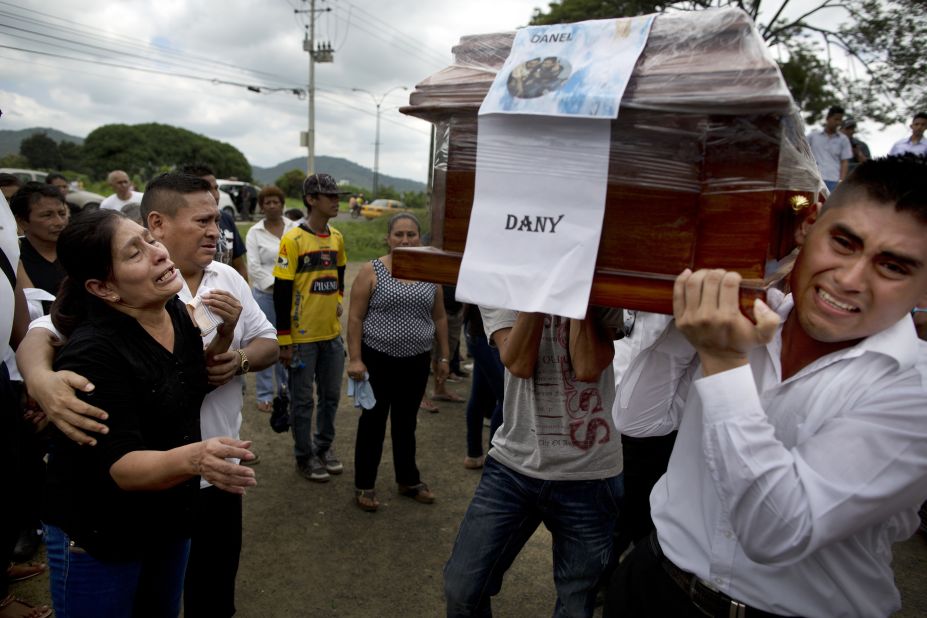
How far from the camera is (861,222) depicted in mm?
1211

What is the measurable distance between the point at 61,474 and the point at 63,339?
45 cm

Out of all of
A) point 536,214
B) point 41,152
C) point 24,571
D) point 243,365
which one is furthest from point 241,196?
point 41,152

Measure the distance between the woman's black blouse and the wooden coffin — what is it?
4.06 ft

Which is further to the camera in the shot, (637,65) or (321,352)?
(321,352)

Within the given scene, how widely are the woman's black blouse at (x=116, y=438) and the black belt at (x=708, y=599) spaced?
157 cm

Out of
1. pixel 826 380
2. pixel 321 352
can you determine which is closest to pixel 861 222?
pixel 826 380

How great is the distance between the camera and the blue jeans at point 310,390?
440cm

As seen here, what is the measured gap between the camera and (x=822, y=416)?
4.20ft

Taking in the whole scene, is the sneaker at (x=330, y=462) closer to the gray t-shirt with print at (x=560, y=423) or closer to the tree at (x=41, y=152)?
the gray t-shirt with print at (x=560, y=423)

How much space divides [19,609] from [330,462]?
205 cm

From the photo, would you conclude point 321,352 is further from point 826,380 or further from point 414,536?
point 826,380

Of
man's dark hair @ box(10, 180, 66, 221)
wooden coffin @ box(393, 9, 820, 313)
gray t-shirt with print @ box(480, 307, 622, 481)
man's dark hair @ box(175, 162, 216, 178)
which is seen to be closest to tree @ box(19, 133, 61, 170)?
man's dark hair @ box(175, 162, 216, 178)

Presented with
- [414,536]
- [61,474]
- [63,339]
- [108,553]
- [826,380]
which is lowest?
[414,536]

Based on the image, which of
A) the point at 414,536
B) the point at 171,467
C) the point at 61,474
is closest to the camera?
the point at 171,467
